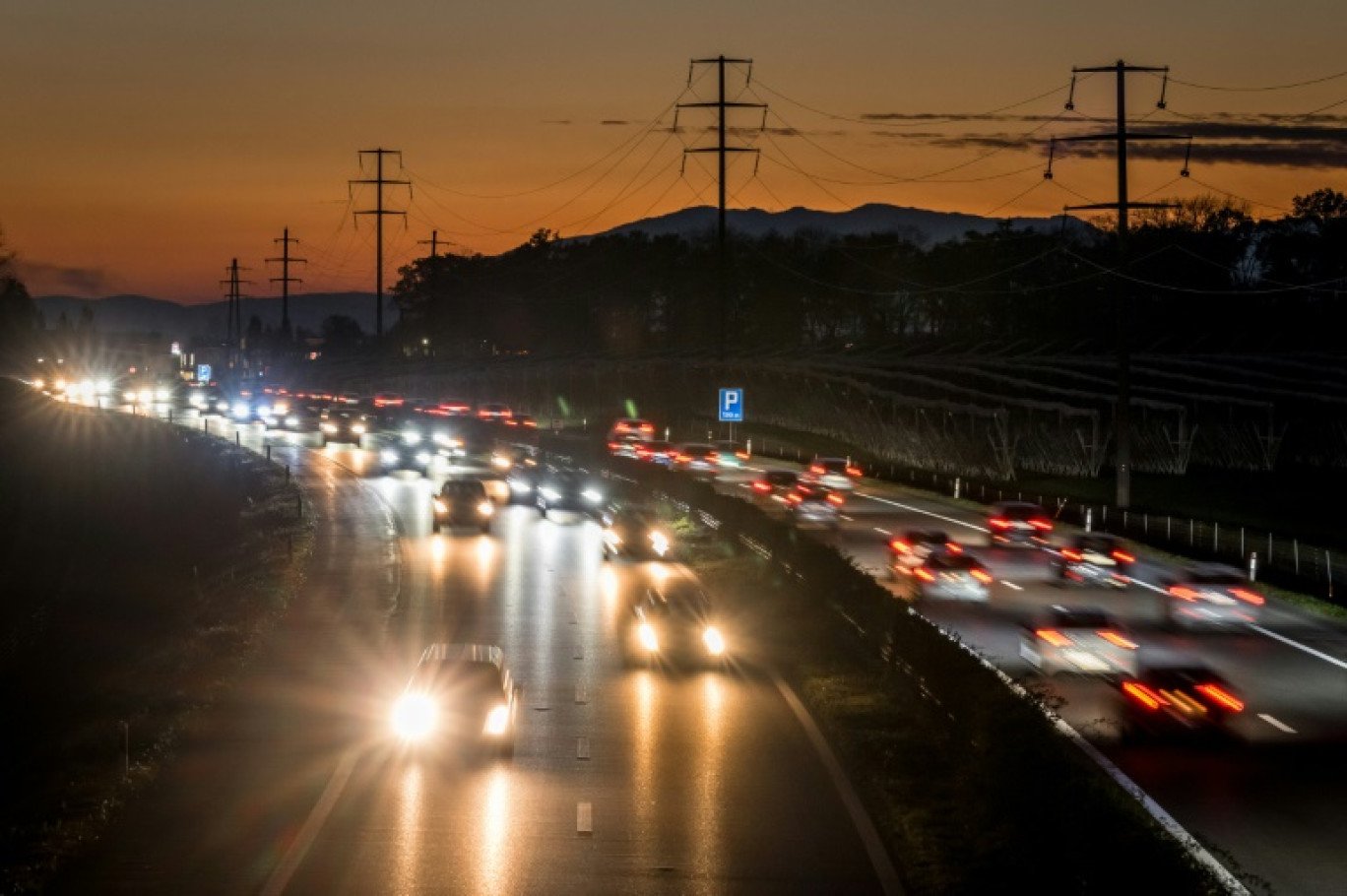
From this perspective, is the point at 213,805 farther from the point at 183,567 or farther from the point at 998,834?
the point at 183,567

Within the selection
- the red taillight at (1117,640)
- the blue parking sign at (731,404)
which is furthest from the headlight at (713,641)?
the blue parking sign at (731,404)

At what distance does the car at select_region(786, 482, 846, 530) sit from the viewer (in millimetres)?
53500

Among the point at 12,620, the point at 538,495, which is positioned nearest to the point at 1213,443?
the point at 538,495

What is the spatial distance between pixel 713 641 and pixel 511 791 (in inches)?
487

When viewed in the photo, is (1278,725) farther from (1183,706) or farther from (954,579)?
(954,579)

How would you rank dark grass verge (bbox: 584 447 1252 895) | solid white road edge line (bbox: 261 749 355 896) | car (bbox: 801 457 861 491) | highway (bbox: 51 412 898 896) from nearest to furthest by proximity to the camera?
dark grass verge (bbox: 584 447 1252 895) < solid white road edge line (bbox: 261 749 355 896) < highway (bbox: 51 412 898 896) < car (bbox: 801 457 861 491)

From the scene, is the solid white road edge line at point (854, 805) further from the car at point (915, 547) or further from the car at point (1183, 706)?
the car at point (915, 547)

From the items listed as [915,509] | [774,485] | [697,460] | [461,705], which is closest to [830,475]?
[915,509]

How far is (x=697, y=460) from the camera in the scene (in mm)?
73438

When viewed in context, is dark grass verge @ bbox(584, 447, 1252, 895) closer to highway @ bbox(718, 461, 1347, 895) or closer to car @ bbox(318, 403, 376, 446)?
highway @ bbox(718, 461, 1347, 895)

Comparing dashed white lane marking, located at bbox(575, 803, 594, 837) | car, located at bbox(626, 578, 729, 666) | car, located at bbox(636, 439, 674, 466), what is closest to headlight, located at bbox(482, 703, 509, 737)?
dashed white lane marking, located at bbox(575, 803, 594, 837)

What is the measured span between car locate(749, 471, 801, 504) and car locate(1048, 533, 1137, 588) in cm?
1765

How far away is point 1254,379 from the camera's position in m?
76.3

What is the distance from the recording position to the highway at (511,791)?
15508 mm
